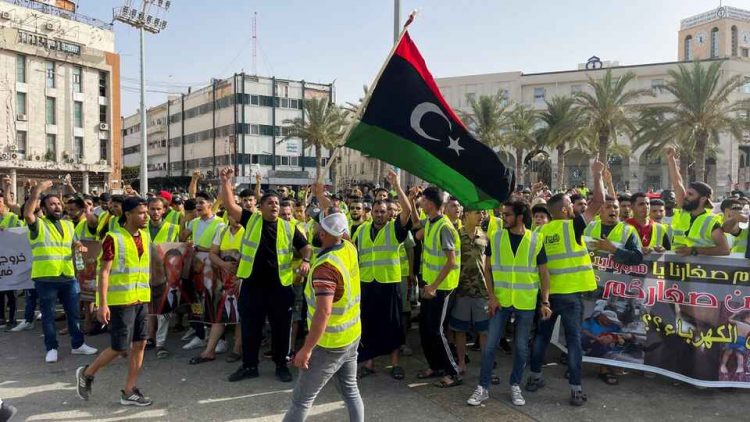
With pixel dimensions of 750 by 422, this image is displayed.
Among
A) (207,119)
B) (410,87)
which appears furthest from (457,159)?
(207,119)

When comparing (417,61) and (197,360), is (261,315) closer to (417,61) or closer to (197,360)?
(197,360)

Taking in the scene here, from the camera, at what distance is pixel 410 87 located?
5.50m

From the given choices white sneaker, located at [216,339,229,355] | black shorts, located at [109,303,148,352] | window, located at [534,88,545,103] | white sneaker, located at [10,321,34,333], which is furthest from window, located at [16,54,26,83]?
black shorts, located at [109,303,148,352]

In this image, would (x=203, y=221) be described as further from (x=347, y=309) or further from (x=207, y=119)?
(x=207, y=119)

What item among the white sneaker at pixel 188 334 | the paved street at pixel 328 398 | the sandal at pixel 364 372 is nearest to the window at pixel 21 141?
the white sneaker at pixel 188 334

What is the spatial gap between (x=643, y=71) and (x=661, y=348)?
57629 millimetres

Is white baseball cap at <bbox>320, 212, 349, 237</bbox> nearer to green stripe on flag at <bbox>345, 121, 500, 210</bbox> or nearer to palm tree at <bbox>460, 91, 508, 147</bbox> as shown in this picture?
green stripe on flag at <bbox>345, 121, 500, 210</bbox>

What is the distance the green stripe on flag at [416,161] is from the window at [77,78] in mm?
53496

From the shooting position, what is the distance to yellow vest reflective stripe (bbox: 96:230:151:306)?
16.6 ft

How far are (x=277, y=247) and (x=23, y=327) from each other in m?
4.54

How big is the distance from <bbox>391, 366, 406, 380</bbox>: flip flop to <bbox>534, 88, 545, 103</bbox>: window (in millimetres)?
59198

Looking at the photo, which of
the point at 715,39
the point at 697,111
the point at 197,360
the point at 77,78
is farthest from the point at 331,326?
the point at 715,39

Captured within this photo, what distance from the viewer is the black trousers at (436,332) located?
5699 millimetres

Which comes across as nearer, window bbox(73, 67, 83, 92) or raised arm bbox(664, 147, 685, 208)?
raised arm bbox(664, 147, 685, 208)
